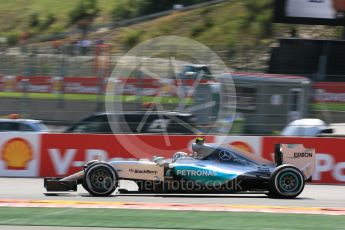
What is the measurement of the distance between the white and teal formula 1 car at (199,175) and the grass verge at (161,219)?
140 centimetres

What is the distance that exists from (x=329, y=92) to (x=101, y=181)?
9.04 m

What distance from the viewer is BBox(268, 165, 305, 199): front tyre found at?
36.0 feet

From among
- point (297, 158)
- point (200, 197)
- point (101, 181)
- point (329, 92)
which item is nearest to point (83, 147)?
point (101, 181)

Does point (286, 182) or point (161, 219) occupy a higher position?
point (286, 182)

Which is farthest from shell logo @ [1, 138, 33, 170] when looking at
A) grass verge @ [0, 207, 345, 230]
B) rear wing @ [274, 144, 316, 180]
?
rear wing @ [274, 144, 316, 180]

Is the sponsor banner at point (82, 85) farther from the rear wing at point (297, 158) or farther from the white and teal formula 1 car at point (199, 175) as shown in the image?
the rear wing at point (297, 158)

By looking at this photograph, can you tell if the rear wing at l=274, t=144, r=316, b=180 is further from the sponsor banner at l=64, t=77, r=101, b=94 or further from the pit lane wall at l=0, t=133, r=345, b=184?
the sponsor banner at l=64, t=77, r=101, b=94

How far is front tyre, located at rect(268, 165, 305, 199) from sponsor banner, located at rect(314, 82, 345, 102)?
20.5 feet

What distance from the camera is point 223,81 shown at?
17562 millimetres

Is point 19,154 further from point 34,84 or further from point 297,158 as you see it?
point 297,158

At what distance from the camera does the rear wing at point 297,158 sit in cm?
1136

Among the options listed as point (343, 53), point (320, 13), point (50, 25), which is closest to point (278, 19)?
point (320, 13)

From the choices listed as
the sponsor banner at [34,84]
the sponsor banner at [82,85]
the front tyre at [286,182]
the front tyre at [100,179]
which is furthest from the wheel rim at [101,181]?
the sponsor banner at [34,84]

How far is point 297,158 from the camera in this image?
449 inches
